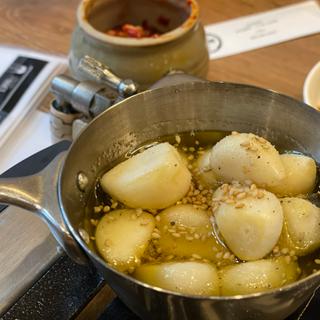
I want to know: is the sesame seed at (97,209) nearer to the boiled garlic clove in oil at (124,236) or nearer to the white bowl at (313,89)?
the boiled garlic clove in oil at (124,236)

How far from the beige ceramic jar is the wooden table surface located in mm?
182

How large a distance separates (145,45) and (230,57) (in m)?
0.38

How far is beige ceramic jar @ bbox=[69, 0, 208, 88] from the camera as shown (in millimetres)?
1079

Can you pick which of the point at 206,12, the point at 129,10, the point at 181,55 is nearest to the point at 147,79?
the point at 181,55

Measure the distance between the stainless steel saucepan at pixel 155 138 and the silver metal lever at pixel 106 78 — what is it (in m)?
0.10

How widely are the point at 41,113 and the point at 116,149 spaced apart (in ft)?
1.49

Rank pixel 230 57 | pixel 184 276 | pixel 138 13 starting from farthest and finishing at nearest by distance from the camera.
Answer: pixel 230 57
pixel 138 13
pixel 184 276

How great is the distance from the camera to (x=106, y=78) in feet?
3.23

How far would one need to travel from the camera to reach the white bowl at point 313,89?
1.11m

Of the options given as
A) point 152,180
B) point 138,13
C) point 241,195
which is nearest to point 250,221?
point 241,195

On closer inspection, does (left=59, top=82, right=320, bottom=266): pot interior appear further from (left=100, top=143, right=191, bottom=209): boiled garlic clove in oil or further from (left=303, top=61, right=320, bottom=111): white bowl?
(left=303, top=61, right=320, bottom=111): white bowl

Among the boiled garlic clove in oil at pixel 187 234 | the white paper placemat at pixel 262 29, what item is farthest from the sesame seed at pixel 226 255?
the white paper placemat at pixel 262 29

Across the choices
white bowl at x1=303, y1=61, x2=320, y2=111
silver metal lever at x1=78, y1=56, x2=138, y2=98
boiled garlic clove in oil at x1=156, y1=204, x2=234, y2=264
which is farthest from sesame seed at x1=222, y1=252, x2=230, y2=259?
white bowl at x1=303, y1=61, x2=320, y2=111

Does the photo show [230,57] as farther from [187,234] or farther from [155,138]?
[187,234]
